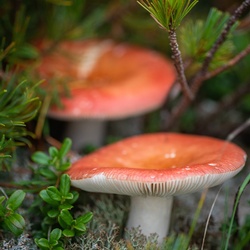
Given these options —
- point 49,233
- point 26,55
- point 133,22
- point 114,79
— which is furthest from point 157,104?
point 49,233

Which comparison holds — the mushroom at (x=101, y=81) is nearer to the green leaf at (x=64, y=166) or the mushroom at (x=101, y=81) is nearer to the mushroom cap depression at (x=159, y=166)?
the mushroom cap depression at (x=159, y=166)

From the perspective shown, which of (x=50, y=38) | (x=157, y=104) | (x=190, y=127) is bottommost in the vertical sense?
(x=190, y=127)

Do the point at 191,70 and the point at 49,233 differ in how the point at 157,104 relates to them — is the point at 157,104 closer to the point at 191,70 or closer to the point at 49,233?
the point at 191,70

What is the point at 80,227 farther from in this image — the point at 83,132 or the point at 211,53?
the point at 83,132

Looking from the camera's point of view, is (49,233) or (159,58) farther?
(159,58)

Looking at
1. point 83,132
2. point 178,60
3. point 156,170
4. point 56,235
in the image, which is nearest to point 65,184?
point 56,235

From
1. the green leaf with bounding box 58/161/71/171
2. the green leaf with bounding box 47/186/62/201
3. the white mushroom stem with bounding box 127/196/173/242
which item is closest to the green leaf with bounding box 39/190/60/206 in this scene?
the green leaf with bounding box 47/186/62/201

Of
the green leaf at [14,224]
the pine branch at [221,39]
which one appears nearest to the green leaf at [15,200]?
the green leaf at [14,224]
